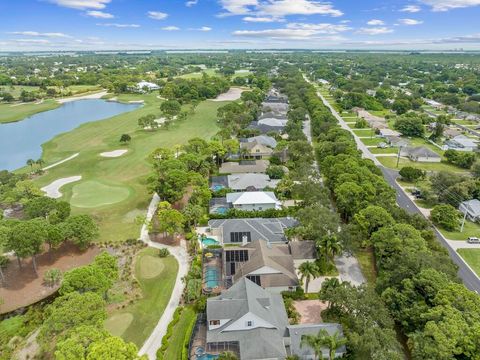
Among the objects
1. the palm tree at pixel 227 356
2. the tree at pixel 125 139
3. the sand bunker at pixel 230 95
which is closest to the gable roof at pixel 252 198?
the palm tree at pixel 227 356

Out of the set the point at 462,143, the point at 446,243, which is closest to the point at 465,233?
the point at 446,243

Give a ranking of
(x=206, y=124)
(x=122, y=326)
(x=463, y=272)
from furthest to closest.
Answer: (x=206, y=124), (x=463, y=272), (x=122, y=326)

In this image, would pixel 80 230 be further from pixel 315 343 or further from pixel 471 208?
pixel 471 208

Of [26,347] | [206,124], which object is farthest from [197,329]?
[206,124]

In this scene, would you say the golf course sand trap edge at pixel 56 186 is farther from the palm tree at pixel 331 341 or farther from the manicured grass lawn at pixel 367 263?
the palm tree at pixel 331 341

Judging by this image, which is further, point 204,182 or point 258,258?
point 204,182

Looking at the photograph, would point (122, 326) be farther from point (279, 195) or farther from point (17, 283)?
point (279, 195)

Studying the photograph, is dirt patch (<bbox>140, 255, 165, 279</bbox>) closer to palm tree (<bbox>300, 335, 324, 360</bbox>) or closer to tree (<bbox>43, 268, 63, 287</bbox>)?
tree (<bbox>43, 268, 63, 287</bbox>)
